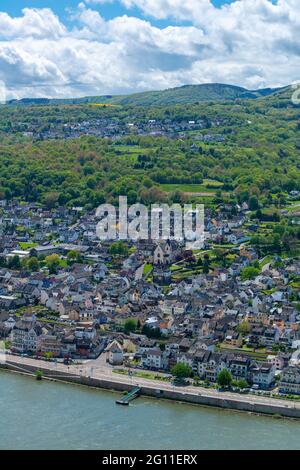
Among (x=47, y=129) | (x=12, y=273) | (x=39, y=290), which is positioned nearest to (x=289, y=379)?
(x=39, y=290)

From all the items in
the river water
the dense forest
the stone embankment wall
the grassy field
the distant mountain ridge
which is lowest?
the river water

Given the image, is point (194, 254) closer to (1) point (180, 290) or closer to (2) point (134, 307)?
(1) point (180, 290)

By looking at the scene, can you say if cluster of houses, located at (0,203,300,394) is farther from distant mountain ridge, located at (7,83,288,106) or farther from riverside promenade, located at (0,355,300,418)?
distant mountain ridge, located at (7,83,288,106)

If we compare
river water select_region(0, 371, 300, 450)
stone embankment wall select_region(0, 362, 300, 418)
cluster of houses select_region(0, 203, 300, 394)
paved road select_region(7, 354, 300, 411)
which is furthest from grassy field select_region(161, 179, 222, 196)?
river water select_region(0, 371, 300, 450)

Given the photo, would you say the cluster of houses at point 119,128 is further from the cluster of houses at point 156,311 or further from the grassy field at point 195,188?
the cluster of houses at point 156,311

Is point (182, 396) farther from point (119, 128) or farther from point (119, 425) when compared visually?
point (119, 128)

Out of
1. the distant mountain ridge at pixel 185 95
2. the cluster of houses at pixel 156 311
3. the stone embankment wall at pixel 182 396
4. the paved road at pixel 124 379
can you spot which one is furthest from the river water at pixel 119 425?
the distant mountain ridge at pixel 185 95
